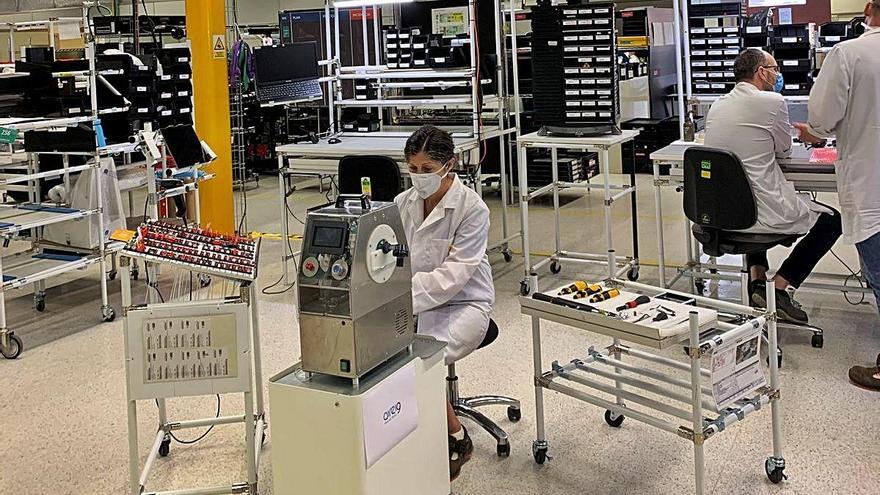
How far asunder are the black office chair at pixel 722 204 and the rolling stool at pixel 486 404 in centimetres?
133

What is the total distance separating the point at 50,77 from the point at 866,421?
492 centimetres

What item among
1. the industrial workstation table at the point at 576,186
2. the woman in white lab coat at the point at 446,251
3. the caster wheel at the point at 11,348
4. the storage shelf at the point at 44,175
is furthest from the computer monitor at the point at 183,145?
the woman in white lab coat at the point at 446,251

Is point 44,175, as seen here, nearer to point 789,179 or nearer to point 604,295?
point 604,295

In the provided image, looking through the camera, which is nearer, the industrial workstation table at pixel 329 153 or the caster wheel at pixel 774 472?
the caster wheel at pixel 774 472

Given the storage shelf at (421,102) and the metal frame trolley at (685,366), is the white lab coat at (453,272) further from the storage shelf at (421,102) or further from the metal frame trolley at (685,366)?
the storage shelf at (421,102)

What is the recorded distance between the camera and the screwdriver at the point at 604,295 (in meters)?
2.93

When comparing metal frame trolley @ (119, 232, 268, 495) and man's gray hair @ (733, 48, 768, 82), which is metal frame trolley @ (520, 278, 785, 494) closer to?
metal frame trolley @ (119, 232, 268, 495)

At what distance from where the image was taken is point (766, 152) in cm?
422

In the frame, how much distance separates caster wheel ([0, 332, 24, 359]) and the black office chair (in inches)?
142

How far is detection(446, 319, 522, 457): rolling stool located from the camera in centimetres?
332

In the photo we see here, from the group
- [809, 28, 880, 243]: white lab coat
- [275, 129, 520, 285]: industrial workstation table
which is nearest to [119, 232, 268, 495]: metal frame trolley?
[275, 129, 520, 285]: industrial workstation table

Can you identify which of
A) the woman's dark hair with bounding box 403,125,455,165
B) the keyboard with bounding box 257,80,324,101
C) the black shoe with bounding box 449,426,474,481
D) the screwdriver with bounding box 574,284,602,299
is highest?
the keyboard with bounding box 257,80,324,101

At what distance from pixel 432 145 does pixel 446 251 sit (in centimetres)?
40

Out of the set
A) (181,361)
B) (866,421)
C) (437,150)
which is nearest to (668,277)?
(866,421)
